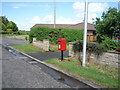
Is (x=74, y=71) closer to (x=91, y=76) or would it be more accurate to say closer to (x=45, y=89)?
(x=91, y=76)

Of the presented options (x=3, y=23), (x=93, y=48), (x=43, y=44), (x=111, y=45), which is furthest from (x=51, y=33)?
(x=3, y=23)

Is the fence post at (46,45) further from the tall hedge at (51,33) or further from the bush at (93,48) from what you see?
the bush at (93,48)

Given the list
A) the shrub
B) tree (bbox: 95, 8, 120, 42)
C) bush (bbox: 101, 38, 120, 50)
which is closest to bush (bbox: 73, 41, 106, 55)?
the shrub

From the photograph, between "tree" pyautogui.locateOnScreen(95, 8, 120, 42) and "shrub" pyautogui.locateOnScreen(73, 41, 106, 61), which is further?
"tree" pyautogui.locateOnScreen(95, 8, 120, 42)

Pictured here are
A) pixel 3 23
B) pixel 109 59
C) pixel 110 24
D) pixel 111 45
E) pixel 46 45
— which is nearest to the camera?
pixel 109 59

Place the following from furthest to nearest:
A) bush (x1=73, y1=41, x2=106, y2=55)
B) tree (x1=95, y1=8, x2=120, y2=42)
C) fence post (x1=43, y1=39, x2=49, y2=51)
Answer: fence post (x1=43, y1=39, x2=49, y2=51), tree (x1=95, y1=8, x2=120, y2=42), bush (x1=73, y1=41, x2=106, y2=55)

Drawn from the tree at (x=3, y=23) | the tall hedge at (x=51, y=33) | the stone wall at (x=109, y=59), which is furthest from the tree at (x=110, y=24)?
the tree at (x=3, y=23)

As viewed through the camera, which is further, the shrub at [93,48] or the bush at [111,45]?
the bush at [111,45]

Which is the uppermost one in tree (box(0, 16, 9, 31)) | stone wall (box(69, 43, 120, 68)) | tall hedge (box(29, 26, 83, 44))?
tree (box(0, 16, 9, 31))

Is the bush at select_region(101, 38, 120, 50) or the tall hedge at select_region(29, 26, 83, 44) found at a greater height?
the tall hedge at select_region(29, 26, 83, 44)

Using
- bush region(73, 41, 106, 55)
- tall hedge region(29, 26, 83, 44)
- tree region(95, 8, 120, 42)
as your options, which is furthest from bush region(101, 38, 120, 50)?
tall hedge region(29, 26, 83, 44)

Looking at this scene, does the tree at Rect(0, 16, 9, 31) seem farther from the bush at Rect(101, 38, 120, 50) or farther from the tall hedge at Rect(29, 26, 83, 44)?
the bush at Rect(101, 38, 120, 50)

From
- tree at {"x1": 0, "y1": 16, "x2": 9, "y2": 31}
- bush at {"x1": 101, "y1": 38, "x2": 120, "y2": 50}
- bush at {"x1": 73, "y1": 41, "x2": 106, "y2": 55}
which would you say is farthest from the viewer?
tree at {"x1": 0, "y1": 16, "x2": 9, "y2": 31}

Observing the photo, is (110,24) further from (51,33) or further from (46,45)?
(51,33)
